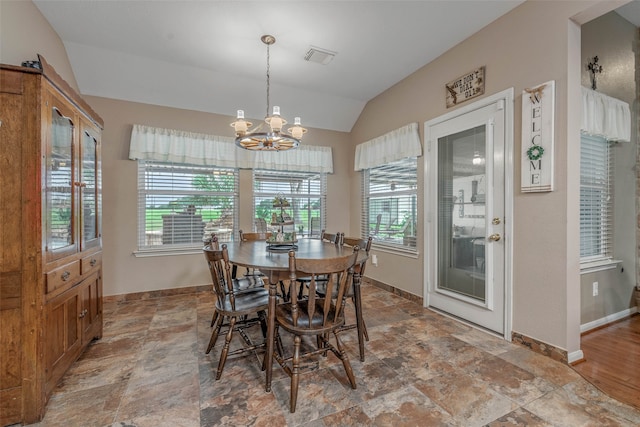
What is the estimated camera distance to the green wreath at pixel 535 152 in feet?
7.20

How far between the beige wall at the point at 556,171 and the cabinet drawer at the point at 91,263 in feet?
11.2

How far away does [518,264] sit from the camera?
2406mm

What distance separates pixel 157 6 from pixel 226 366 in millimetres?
2961

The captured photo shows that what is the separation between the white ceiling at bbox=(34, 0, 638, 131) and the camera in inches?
95.1

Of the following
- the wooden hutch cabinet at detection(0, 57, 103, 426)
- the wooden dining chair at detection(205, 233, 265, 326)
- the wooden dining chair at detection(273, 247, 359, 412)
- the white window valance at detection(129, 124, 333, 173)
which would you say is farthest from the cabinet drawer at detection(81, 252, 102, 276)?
the white window valance at detection(129, 124, 333, 173)

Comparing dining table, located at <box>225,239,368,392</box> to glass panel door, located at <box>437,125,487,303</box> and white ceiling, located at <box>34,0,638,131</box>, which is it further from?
white ceiling, located at <box>34,0,638,131</box>

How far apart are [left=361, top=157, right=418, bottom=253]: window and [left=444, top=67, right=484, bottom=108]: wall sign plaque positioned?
2.69 feet

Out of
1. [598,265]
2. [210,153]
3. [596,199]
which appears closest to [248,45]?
[210,153]

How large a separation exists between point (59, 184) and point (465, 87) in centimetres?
344

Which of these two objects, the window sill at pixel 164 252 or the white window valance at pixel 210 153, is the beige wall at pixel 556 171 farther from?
the window sill at pixel 164 252

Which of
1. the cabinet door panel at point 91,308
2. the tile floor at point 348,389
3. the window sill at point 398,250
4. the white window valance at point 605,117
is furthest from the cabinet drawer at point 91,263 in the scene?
the white window valance at point 605,117

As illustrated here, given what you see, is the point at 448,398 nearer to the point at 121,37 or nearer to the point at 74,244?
the point at 74,244

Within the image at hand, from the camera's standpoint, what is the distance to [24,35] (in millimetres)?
2273

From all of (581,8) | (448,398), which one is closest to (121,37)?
(581,8)
